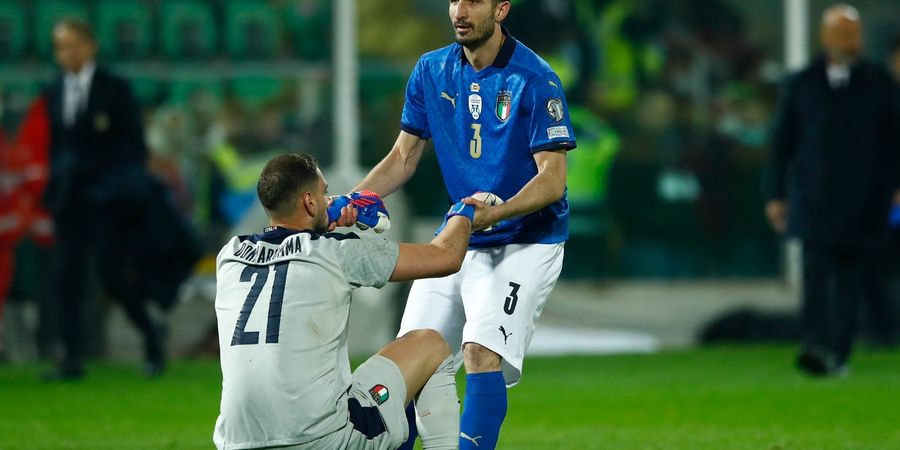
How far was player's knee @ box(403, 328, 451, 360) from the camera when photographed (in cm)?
524

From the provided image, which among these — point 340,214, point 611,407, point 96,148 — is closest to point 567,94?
point 96,148

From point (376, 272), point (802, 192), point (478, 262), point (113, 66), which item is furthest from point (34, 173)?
point (376, 272)

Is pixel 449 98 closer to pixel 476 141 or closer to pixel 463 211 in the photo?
pixel 476 141

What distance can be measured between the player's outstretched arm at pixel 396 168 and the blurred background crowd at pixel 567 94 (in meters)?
7.99

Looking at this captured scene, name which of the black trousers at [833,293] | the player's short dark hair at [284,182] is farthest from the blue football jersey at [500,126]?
the black trousers at [833,293]

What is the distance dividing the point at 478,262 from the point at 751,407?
3199 mm

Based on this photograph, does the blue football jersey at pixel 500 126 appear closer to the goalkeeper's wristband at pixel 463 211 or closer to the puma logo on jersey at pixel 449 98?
the puma logo on jersey at pixel 449 98

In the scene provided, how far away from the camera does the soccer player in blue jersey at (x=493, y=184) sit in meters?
5.53

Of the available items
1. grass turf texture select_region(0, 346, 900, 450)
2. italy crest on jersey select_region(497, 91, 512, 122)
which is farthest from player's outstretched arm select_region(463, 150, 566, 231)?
grass turf texture select_region(0, 346, 900, 450)

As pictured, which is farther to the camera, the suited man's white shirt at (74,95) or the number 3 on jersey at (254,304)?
the suited man's white shirt at (74,95)

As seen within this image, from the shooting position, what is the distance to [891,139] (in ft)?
34.1

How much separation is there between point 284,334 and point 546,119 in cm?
143

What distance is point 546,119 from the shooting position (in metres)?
5.60

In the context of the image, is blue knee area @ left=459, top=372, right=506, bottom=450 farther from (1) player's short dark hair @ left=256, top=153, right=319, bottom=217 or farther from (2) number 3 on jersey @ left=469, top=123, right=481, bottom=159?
(1) player's short dark hair @ left=256, top=153, right=319, bottom=217
